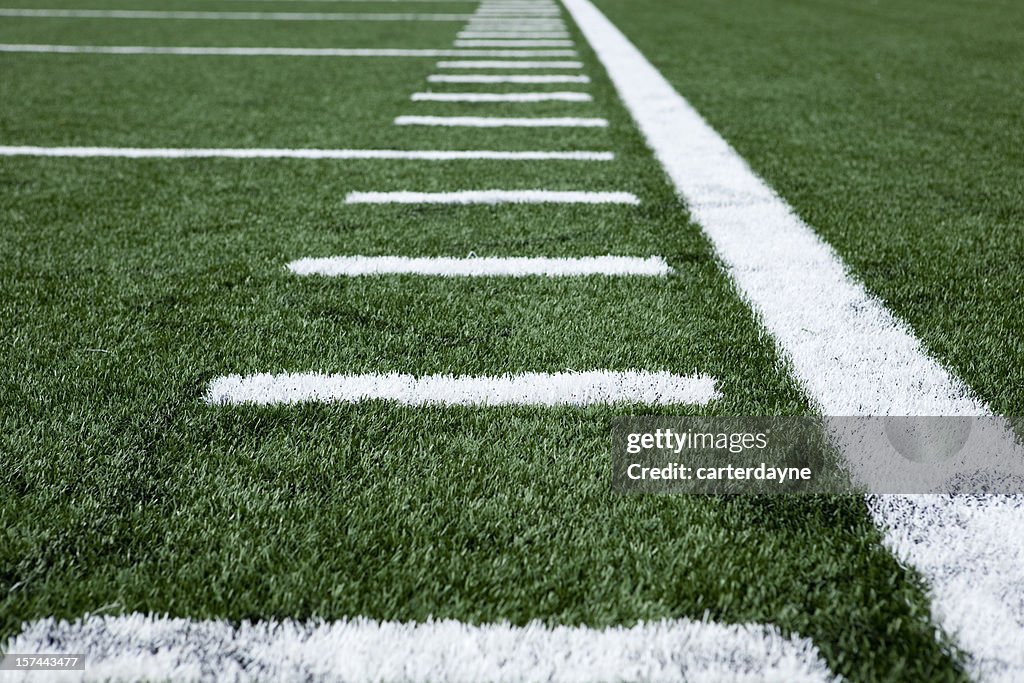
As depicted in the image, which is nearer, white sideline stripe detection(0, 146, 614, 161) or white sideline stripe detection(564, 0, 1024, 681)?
white sideline stripe detection(564, 0, 1024, 681)

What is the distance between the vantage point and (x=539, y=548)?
3.34ft

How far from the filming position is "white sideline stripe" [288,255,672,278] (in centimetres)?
191

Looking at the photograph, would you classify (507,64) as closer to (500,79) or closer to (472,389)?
(500,79)

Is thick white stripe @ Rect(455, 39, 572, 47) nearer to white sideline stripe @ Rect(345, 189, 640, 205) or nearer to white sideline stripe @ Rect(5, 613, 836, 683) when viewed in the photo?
white sideline stripe @ Rect(345, 189, 640, 205)

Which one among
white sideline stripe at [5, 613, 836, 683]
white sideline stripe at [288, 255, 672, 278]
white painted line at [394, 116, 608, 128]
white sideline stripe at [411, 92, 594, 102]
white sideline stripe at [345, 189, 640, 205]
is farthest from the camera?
white sideline stripe at [411, 92, 594, 102]

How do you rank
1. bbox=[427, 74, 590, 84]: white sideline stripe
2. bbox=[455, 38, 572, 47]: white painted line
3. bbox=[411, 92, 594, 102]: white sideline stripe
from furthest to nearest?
1. bbox=[455, 38, 572, 47]: white painted line
2. bbox=[427, 74, 590, 84]: white sideline stripe
3. bbox=[411, 92, 594, 102]: white sideline stripe

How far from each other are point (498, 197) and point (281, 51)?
4020 mm

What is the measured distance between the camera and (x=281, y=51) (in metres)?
5.81

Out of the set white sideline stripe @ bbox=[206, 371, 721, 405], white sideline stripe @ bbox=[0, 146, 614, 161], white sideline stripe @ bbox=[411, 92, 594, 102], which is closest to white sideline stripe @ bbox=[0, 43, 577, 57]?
white sideline stripe @ bbox=[411, 92, 594, 102]

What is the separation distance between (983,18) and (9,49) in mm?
8248

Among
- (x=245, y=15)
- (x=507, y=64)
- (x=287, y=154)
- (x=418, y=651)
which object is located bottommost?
(x=418, y=651)

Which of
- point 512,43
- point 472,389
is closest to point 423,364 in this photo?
point 472,389

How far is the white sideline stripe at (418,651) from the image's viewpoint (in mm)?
853

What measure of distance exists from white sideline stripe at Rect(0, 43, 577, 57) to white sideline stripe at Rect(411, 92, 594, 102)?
1.57 meters
